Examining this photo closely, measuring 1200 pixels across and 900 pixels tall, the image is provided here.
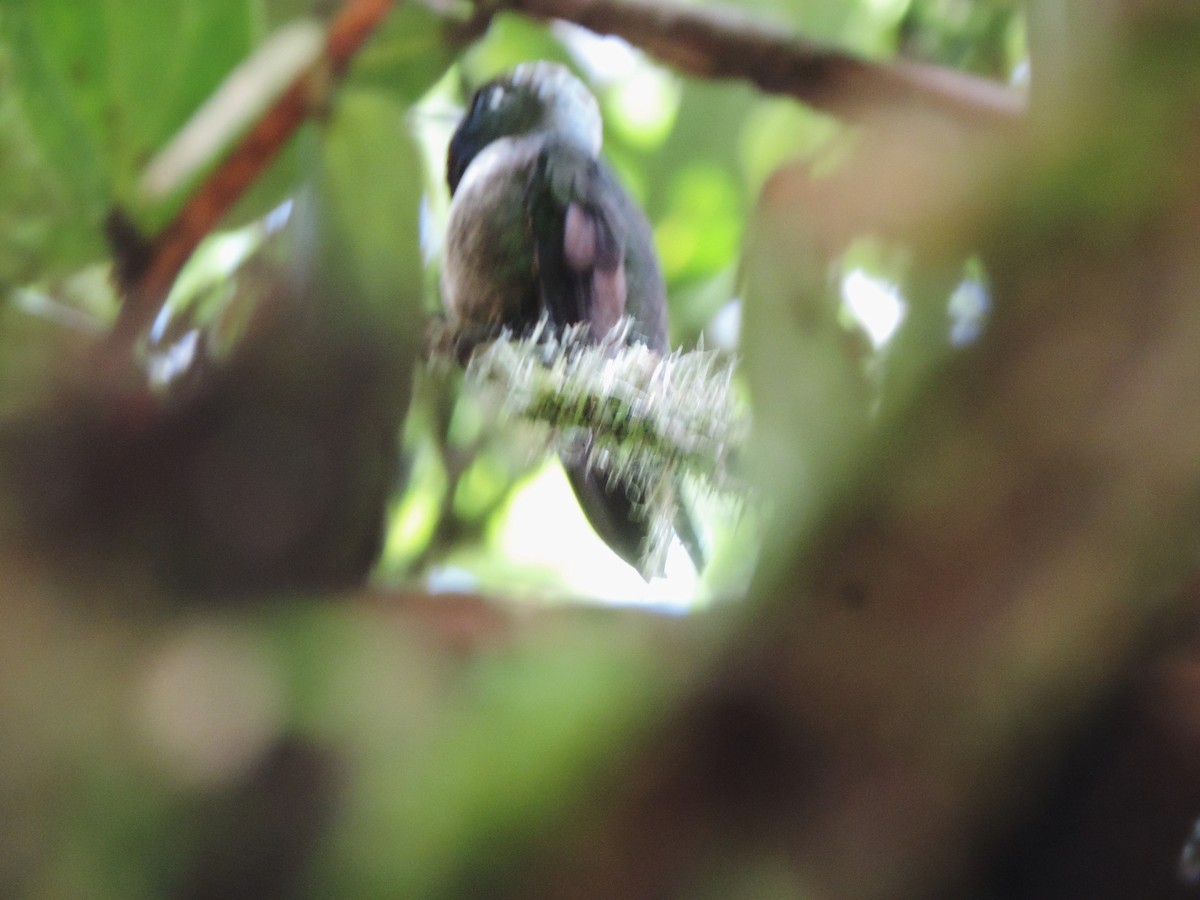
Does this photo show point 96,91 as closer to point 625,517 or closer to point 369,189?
point 369,189

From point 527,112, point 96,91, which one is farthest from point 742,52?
point 96,91

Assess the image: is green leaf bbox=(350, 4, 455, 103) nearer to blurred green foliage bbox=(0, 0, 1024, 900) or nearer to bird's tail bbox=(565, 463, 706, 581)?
blurred green foliage bbox=(0, 0, 1024, 900)

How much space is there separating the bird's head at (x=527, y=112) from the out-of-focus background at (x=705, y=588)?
53 millimetres

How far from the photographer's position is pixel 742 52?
25cm

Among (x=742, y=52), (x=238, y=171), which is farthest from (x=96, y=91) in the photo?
(x=742, y=52)

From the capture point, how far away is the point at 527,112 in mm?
246

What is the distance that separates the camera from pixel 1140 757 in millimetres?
203

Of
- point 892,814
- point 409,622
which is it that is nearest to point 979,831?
point 892,814

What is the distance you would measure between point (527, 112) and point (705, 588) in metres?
0.13

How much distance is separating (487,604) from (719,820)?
68 mm

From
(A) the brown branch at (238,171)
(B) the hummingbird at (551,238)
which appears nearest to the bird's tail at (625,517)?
(B) the hummingbird at (551,238)

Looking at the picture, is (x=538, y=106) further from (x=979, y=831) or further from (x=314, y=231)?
(x=979, y=831)

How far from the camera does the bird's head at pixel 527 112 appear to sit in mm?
247

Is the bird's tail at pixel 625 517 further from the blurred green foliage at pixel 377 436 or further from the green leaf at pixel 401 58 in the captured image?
the green leaf at pixel 401 58
